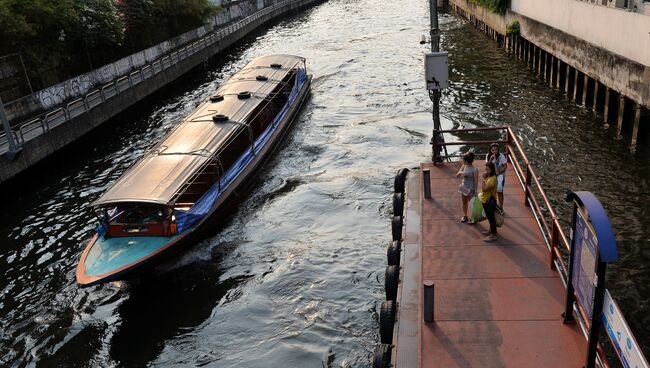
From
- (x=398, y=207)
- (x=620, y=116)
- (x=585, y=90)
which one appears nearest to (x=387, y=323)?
(x=398, y=207)

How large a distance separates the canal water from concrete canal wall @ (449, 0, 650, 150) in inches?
37.7

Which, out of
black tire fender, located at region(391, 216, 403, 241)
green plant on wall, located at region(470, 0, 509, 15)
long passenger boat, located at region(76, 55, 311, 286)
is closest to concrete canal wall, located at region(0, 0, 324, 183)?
long passenger boat, located at region(76, 55, 311, 286)

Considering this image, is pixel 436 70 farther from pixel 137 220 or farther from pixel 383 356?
pixel 137 220

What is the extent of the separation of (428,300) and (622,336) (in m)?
3.71

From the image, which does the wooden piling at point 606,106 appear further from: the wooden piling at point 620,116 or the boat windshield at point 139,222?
the boat windshield at point 139,222

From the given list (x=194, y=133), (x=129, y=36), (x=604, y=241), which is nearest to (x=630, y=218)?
(x=604, y=241)

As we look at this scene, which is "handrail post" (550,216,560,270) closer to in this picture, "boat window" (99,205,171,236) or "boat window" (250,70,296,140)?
"boat window" (99,205,171,236)

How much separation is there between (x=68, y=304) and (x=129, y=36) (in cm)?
3073

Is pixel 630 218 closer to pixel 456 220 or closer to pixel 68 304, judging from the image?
pixel 456 220

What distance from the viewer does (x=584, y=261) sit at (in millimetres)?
7492

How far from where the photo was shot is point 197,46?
156 ft

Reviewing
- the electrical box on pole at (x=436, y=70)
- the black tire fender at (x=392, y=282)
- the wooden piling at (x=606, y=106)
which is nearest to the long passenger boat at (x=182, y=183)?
the black tire fender at (x=392, y=282)

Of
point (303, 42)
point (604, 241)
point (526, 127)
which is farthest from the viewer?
point (303, 42)

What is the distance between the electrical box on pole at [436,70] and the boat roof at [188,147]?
25.7 ft
